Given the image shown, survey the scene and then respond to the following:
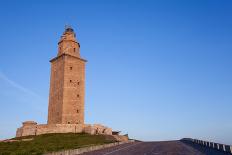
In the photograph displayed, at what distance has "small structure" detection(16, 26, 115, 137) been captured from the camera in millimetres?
76625

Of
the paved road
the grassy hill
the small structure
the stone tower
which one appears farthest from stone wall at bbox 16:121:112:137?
the paved road

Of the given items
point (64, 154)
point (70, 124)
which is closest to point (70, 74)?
point (70, 124)

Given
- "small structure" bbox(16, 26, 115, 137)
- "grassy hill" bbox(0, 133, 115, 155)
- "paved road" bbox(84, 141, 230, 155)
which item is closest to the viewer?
"paved road" bbox(84, 141, 230, 155)

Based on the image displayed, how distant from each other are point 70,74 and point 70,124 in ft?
52.4

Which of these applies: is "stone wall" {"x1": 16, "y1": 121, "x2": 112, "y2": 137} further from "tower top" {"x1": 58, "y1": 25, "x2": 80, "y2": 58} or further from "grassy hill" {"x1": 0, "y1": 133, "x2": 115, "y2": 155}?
"tower top" {"x1": 58, "y1": 25, "x2": 80, "y2": 58}

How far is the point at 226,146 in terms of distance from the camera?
103 feet

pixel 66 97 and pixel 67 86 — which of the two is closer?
pixel 66 97

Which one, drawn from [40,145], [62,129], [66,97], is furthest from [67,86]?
[40,145]

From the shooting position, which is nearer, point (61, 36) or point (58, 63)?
point (58, 63)

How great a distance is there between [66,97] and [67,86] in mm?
3405

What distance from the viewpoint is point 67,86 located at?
8312 centimetres

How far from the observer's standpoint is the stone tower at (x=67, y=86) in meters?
81.1

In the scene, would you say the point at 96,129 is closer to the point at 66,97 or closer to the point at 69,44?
the point at 66,97

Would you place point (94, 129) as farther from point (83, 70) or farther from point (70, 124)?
point (83, 70)
